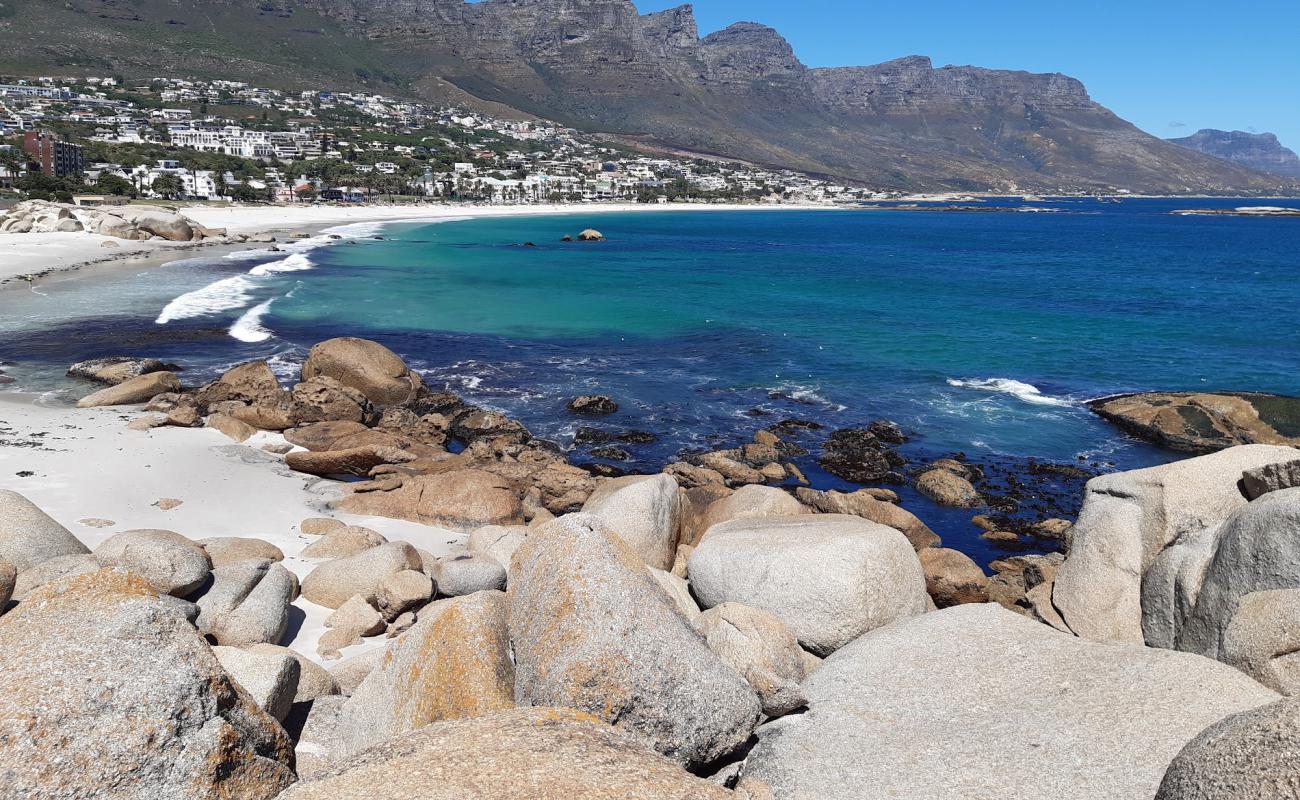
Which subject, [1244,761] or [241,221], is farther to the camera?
[241,221]

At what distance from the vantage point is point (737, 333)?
1524 inches

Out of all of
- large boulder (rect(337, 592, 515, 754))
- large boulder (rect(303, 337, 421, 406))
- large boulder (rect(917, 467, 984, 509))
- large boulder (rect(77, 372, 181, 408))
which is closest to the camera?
large boulder (rect(337, 592, 515, 754))

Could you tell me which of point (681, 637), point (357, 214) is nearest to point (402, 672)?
point (681, 637)

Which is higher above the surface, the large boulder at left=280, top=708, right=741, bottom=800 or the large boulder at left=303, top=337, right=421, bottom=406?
the large boulder at left=280, top=708, right=741, bottom=800

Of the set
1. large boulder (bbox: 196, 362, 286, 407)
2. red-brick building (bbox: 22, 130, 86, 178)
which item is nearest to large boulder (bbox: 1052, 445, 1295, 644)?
large boulder (bbox: 196, 362, 286, 407)

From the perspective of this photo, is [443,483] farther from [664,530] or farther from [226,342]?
[226,342]

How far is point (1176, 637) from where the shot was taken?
8.09m

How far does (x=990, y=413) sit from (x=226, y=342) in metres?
28.4

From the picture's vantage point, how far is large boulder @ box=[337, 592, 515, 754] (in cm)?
554

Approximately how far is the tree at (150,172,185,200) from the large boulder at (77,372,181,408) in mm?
98809

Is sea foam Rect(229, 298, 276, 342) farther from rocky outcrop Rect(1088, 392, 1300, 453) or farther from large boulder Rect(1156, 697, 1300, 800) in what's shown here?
large boulder Rect(1156, 697, 1300, 800)

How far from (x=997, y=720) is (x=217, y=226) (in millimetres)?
92568

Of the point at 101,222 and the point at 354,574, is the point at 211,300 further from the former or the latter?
the point at 354,574

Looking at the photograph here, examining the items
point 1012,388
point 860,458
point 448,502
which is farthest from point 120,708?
point 1012,388
